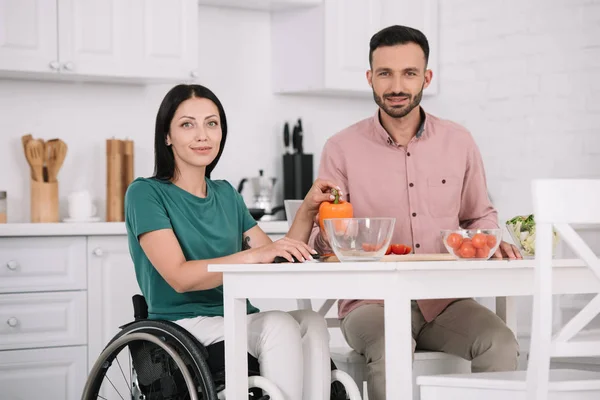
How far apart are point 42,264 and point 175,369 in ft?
5.40

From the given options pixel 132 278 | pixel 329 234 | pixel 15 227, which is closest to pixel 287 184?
pixel 132 278

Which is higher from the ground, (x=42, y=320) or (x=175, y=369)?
(x=175, y=369)

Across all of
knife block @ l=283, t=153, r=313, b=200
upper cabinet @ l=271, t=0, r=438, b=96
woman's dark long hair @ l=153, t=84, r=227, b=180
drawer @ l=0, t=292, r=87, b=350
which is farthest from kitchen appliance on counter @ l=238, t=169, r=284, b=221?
woman's dark long hair @ l=153, t=84, r=227, b=180

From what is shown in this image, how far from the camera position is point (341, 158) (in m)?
3.02

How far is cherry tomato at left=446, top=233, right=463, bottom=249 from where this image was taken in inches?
84.3

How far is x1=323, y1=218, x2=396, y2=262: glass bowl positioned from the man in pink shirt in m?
0.67

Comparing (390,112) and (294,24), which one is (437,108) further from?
(390,112)

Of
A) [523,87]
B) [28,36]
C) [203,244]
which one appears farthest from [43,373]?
[523,87]

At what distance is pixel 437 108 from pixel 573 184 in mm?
3053

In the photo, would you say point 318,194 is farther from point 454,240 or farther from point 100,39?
point 100,39

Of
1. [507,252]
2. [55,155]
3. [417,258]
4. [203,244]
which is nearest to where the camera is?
[417,258]

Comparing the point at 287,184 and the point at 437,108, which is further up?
the point at 437,108

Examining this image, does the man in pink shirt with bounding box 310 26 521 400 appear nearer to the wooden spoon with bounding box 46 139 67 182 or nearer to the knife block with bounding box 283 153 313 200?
the wooden spoon with bounding box 46 139 67 182

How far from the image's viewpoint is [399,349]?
196 cm
